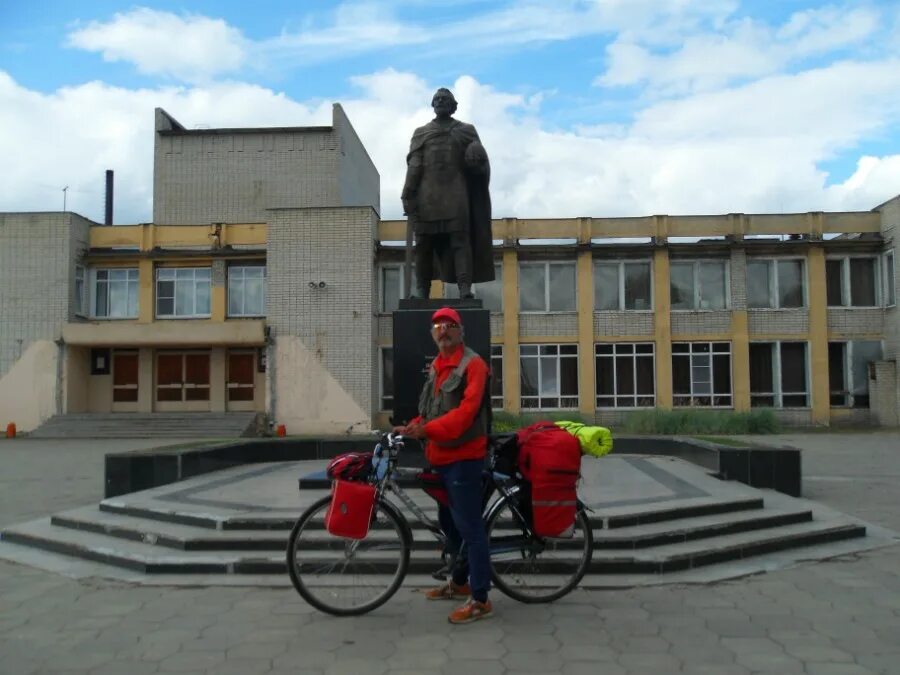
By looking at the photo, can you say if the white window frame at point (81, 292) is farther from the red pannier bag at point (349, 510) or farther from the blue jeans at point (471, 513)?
the blue jeans at point (471, 513)

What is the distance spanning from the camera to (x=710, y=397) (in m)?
26.3

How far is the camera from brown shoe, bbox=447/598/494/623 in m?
4.64

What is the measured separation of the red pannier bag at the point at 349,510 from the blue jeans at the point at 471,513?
1.48 feet

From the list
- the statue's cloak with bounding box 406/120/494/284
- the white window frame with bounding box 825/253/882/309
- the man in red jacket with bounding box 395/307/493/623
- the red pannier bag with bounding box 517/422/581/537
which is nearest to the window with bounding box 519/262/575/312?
the white window frame with bounding box 825/253/882/309

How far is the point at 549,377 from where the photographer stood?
87.3 ft

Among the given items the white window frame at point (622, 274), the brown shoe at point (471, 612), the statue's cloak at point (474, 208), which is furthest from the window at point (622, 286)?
the brown shoe at point (471, 612)

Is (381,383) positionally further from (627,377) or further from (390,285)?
(627,377)

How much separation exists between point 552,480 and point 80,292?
26.1m

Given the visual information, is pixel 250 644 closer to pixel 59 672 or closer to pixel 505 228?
pixel 59 672

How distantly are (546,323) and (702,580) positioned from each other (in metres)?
21.3

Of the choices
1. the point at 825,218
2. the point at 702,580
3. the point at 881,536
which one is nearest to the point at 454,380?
the point at 702,580

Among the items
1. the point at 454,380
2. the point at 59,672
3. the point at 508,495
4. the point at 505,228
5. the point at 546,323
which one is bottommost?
the point at 59,672

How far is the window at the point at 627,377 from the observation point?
2641 centimetres

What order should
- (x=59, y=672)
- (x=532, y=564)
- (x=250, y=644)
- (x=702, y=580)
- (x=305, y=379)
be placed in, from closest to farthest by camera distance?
(x=59, y=672) → (x=250, y=644) → (x=532, y=564) → (x=702, y=580) → (x=305, y=379)
